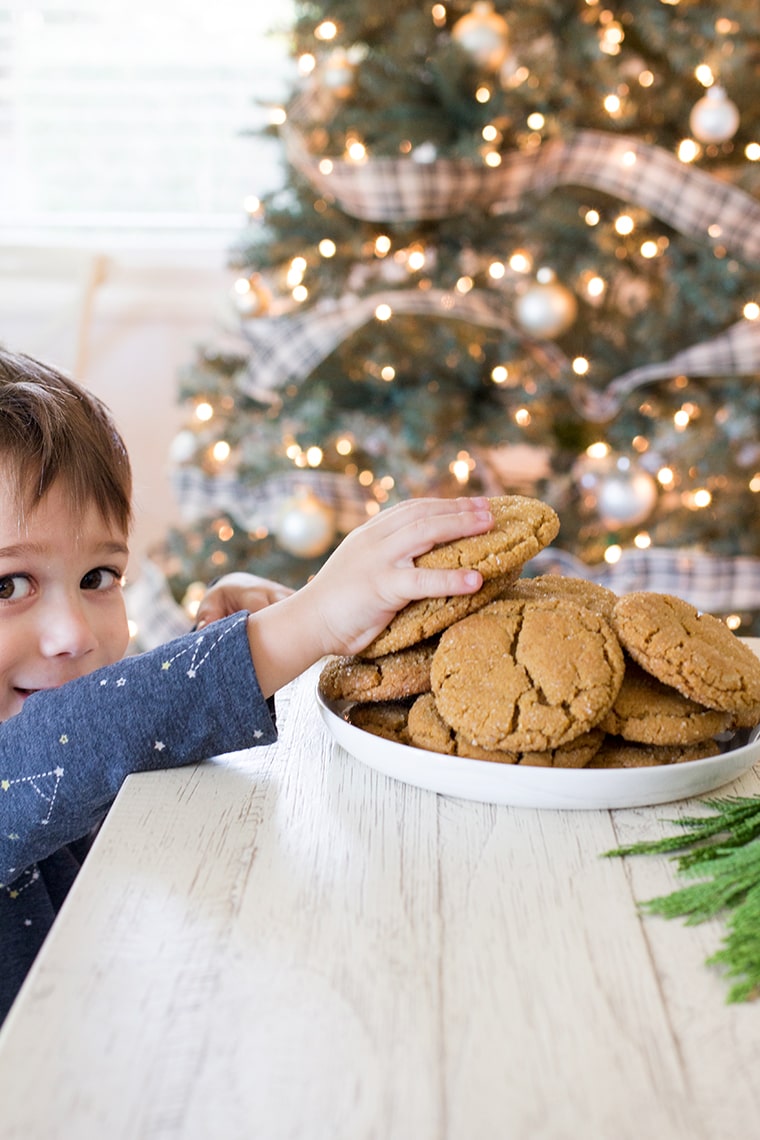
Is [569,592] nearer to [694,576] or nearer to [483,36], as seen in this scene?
[694,576]

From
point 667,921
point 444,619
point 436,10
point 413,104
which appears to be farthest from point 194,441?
point 667,921

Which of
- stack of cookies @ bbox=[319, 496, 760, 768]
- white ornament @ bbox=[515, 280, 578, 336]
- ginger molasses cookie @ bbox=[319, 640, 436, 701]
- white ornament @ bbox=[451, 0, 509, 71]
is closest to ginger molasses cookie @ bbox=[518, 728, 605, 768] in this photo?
stack of cookies @ bbox=[319, 496, 760, 768]

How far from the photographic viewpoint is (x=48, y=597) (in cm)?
94

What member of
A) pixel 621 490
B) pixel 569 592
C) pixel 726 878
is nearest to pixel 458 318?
pixel 621 490

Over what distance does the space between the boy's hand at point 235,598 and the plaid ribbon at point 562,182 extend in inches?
55.5

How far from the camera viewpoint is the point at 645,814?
2.18 ft

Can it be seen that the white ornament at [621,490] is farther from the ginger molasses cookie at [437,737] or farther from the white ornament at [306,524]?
the ginger molasses cookie at [437,737]

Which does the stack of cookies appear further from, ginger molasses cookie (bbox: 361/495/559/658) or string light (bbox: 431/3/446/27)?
string light (bbox: 431/3/446/27)

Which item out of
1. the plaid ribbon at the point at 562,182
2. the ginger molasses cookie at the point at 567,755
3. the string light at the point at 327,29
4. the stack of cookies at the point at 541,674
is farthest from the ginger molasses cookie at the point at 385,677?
the string light at the point at 327,29

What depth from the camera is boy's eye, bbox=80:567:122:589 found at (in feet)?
3.28

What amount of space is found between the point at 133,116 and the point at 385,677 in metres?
3.27

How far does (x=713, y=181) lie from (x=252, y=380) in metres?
1.12

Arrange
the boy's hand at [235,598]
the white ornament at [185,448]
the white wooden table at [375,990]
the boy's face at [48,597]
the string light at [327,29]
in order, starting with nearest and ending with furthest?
the white wooden table at [375,990] < the boy's face at [48,597] < the boy's hand at [235,598] < the string light at [327,29] < the white ornament at [185,448]

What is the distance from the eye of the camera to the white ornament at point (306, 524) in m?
2.30
